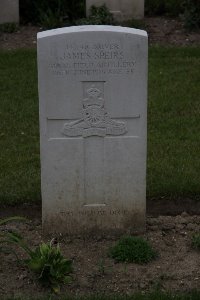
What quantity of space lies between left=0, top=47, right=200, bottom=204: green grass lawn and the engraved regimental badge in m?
1.13

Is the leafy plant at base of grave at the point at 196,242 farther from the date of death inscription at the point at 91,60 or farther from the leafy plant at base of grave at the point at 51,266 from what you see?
the date of death inscription at the point at 91,60

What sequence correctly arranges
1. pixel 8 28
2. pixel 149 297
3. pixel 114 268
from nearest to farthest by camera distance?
pixel 149 297
pixel 114 268
pixel 8 28

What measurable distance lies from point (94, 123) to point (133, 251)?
0.91 m

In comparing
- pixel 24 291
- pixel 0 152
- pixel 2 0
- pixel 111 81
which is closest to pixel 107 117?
pixel 111 81

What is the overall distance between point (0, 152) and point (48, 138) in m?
2.07

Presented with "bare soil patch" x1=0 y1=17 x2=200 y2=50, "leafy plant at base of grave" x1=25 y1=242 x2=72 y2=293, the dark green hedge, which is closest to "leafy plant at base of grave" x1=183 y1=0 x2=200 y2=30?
"bare soil patch" x1=0 y1=17 x2=200 y2=50

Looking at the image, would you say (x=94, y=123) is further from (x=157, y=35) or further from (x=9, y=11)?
(x=9, y=11)

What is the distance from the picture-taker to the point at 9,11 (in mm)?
11875

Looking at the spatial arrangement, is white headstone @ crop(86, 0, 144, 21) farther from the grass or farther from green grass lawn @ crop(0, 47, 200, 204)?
the grass

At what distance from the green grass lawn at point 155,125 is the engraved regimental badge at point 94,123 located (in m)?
1.13

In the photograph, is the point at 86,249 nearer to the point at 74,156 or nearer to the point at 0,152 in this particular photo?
the point at 74,156

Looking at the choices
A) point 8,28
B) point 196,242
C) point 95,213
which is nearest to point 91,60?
point 95,213

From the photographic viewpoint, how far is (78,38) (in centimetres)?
515

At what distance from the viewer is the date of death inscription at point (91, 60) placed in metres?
5.17
